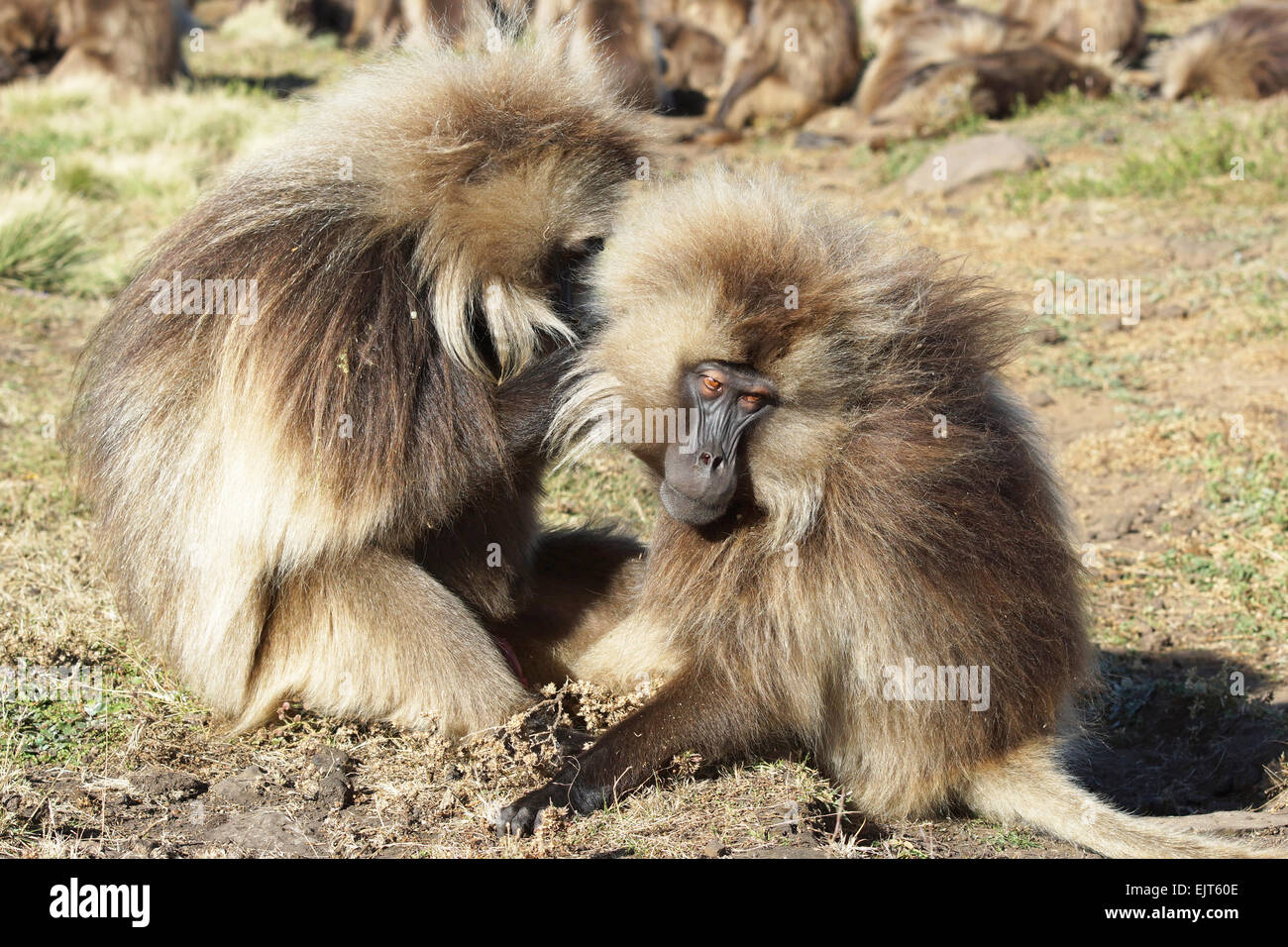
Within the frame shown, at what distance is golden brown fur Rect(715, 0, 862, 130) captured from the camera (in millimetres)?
13094

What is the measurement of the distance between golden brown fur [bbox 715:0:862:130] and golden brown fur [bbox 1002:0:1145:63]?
6.38 ft

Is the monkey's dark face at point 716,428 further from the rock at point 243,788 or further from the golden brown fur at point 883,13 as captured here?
Result: the golden brown fur at point 883,13

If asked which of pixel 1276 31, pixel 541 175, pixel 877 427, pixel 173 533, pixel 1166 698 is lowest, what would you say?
pixel 1166 698

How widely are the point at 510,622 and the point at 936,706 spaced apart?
1436 mm

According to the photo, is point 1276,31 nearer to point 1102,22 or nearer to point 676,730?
point 1102,22

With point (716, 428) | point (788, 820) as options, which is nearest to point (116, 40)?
point (716, 428)

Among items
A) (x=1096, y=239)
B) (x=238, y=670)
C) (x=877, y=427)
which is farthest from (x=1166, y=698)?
(x=1096, y=239)

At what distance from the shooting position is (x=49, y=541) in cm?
485

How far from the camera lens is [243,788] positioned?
3.40 meters

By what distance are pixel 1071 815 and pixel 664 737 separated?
122 centimetres

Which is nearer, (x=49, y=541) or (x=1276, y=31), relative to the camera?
(x=49, y=541)

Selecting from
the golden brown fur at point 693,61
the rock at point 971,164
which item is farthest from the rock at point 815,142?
the golden brown fur at point 693,61

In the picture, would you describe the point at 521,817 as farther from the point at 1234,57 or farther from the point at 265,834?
the point at 1234,57

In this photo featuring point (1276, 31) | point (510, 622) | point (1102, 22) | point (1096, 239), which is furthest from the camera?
point (1102, 22)
